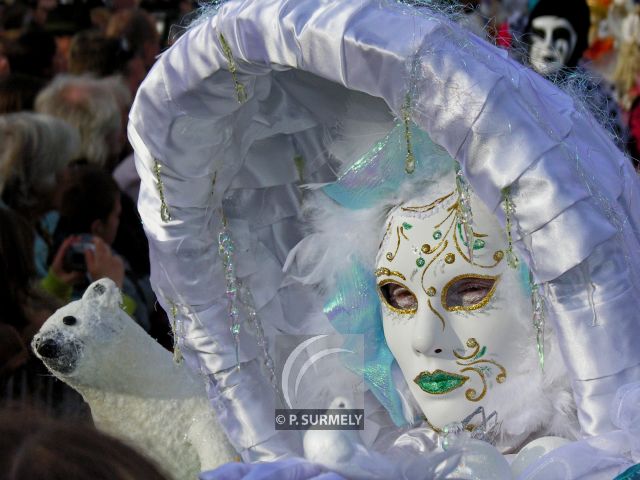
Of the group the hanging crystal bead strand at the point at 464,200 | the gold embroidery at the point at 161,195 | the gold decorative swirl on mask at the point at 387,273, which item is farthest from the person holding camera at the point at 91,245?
the hanging crystal bead strand at the point at 464,200

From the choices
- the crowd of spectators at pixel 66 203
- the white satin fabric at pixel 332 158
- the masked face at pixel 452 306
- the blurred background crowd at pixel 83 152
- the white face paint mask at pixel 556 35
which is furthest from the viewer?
the white face paint mask at pixel 556 35

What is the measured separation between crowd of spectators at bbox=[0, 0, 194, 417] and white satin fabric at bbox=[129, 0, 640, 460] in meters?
0.29

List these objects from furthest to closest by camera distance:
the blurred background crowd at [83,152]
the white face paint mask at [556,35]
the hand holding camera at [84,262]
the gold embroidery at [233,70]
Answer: the white face paint mask at [556,35], the hand holding camera at [84,262], the blurred background crowd at [83,152], the gold embroidery at [233,70]

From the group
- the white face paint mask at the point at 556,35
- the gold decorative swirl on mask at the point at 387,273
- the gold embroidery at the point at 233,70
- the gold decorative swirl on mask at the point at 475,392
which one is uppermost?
the gold embroidery at the point at 233,70

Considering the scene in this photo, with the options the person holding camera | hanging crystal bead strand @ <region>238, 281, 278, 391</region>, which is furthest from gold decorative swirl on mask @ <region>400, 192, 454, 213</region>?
the person holding camera

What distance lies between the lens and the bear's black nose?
1917 mm

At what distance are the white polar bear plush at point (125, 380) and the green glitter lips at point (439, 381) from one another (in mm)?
354

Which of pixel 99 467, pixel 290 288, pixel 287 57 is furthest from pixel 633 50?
pixel 99 467

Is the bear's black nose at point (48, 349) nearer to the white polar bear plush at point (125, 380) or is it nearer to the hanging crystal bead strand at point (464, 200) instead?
the white polar bear plush at point (125, 380)

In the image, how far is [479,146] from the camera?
1.55 metres

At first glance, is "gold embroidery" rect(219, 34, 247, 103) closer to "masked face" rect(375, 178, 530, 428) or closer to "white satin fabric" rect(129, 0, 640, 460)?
"white satin fabric" rect(129, 0, 640, 460)

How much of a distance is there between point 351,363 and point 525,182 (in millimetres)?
628

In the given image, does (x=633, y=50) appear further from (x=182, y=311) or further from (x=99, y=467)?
(x=99, y=467)

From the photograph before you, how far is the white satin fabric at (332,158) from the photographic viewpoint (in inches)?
60.7
